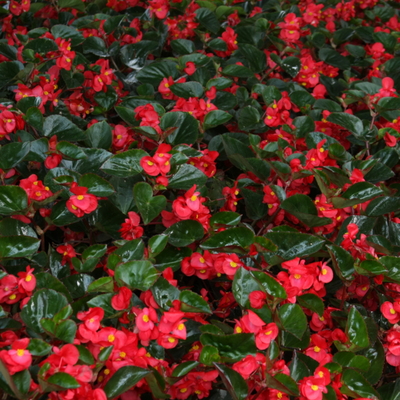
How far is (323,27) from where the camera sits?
64.2 inches

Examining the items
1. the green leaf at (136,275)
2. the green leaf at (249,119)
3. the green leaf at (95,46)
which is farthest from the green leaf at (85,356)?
the green leaf at (95,46)

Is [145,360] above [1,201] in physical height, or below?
below

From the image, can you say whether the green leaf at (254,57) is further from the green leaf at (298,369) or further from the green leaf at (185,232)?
the green leaf at (298,369)

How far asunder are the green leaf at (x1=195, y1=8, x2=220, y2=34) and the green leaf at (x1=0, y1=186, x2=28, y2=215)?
0.90 m

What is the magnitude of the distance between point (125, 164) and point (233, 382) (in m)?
0.43

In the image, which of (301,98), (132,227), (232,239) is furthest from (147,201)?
(301,98)

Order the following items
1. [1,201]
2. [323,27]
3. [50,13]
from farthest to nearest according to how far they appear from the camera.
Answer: [323,27], [50,13], [1,201]

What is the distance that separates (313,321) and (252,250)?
0.17 m

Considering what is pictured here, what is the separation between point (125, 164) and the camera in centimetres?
79

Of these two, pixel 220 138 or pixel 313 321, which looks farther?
pixel 220 138

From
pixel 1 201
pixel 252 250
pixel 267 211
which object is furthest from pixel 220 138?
pixel 1 201

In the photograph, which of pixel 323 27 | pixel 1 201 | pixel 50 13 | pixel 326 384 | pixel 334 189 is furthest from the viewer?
pixel 323 27

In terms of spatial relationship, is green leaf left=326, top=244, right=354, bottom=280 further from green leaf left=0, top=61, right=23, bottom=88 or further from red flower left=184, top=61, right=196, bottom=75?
green leaf left=0, top=61, right=23, bottom=88

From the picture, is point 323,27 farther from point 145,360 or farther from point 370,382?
point 145,360
